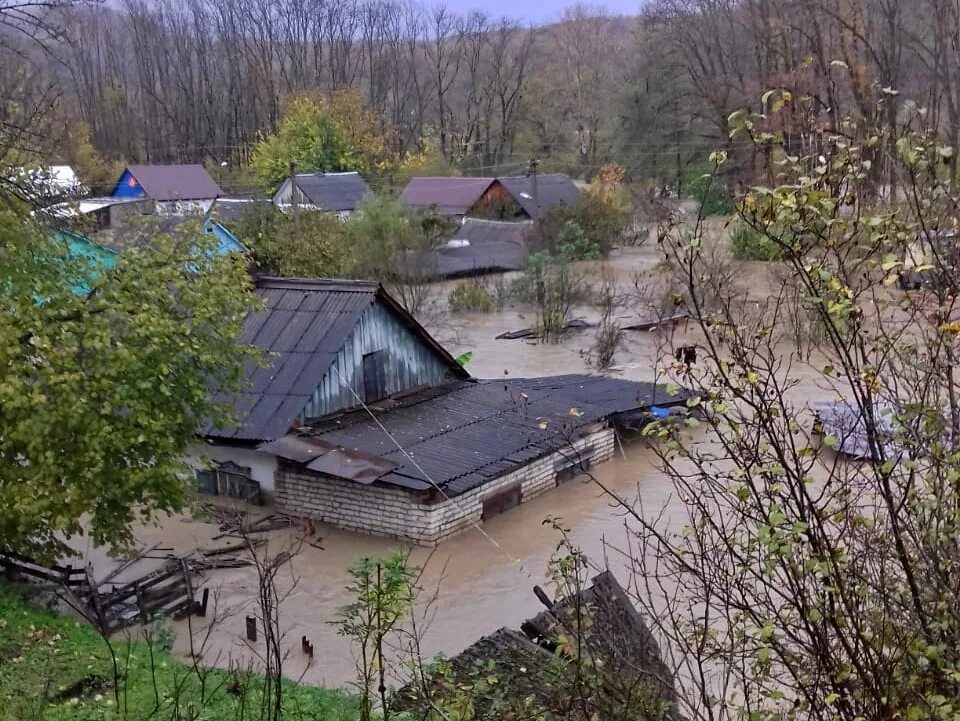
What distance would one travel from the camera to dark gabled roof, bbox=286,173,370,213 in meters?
41.5

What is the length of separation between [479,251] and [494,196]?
312 inches

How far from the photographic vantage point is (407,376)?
16562 mm

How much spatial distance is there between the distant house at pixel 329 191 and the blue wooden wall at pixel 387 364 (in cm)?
2473

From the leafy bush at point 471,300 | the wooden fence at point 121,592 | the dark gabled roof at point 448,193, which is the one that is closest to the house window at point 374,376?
the wooden fence at point 121,592

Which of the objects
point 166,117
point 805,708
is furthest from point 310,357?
point 166,117

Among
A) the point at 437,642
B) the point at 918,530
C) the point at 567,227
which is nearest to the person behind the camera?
the point at 918,530

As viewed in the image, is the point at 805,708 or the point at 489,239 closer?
the point at 805,708

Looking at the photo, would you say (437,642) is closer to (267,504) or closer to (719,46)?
(267,504)

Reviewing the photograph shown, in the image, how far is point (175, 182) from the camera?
46000 millimetres

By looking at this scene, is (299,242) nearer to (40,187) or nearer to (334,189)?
(334,189)

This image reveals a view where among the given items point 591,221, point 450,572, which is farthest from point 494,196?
point 450,572

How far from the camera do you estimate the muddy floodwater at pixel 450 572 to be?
11.1 m

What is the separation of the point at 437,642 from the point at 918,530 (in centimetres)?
875

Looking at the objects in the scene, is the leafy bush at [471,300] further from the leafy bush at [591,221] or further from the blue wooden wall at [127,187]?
the blue wooden wall at [127,187]
